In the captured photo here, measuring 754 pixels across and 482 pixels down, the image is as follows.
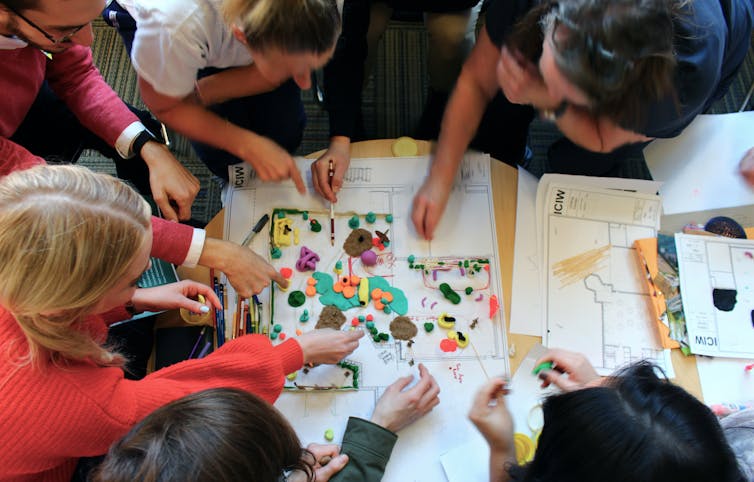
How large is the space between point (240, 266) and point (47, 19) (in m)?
0.53

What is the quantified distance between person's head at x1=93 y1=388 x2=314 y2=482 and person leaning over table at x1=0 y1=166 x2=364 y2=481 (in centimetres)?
14

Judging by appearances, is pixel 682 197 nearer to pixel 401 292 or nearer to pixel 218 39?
pixel 401 292

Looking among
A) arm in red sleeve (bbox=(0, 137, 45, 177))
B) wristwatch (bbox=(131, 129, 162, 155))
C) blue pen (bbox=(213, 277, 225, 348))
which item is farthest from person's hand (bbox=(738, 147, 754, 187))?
arm in red sleeve (bbox=(0, 137, 45, 177))

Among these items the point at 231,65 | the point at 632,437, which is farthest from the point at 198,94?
the point at 632,437

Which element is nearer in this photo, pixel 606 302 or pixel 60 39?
pixel 60 39

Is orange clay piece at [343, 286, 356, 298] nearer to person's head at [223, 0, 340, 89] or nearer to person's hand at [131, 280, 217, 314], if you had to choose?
person's hand at [131, 280, 217, 314]

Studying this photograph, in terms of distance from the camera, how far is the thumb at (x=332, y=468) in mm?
959

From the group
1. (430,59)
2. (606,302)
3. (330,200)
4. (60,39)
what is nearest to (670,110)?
(606,302)

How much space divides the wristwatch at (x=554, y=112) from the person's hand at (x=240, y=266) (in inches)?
24.4

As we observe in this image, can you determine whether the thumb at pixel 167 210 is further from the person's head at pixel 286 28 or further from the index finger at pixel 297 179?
the person's head at pixel 286 28

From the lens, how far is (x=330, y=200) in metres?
1.20

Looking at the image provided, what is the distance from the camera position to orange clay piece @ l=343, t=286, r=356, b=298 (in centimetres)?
112

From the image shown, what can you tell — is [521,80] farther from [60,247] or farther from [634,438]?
[60,247]

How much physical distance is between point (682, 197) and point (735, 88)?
1.18m
